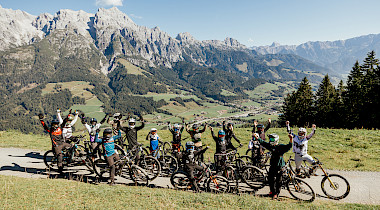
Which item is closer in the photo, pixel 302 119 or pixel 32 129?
pixel 302 119

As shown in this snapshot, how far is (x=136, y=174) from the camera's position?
10.7 meters

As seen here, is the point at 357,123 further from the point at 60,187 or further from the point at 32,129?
the point at 32,129

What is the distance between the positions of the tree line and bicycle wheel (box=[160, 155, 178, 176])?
31.8 meters

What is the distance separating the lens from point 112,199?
7910 mm

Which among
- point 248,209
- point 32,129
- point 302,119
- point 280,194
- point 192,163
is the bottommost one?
point 32,129

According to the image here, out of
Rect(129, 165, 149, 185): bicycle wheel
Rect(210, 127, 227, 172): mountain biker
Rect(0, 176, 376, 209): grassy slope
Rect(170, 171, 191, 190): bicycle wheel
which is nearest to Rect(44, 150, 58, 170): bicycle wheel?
Rect(0, 176, 376, 209): grassy slope

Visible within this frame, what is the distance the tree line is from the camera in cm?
3919

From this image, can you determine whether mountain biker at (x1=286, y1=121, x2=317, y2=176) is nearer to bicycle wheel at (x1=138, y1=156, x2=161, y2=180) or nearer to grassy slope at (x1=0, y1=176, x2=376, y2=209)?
grassy slope at (x1=0, y1=176, x2=376, y2=209)

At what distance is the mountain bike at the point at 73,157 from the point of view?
12.2 m

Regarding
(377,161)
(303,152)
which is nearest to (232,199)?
(303,152)

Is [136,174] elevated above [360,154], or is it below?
above

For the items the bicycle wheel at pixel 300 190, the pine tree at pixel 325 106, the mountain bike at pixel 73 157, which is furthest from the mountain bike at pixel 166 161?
the pine tree at pixel 325 106

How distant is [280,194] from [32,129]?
225 meters

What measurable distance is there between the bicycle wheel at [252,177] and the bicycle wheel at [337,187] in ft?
10.1
